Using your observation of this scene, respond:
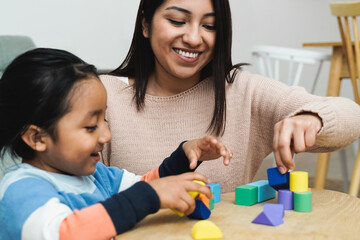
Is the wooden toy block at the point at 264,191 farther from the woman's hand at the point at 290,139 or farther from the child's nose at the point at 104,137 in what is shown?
the child's nose at the point at 104,137

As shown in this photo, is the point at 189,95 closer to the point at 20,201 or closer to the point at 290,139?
the point at 290,139

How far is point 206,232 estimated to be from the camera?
2.47ft

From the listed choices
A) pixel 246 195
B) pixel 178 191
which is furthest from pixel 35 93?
pixel 246 195

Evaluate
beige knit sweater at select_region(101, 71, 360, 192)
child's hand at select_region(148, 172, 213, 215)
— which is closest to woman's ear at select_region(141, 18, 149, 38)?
beige knit sweater at select_region(101, 71, 360, 192)

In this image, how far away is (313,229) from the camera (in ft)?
2.64

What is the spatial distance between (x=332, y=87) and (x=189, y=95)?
1160mm

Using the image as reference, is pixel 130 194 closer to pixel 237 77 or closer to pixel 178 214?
pixel 178 214

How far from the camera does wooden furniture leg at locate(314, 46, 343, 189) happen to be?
2430mm

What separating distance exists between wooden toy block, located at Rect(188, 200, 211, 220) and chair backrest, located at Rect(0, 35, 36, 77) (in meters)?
0.88

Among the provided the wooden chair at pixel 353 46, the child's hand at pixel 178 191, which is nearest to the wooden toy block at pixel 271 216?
the child's hand at pixel 178 191

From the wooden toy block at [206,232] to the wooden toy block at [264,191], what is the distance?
254 mm

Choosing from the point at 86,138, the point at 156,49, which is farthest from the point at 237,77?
the point at 86,138

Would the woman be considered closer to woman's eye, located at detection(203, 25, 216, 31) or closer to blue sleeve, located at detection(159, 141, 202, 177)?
woman's eye, located at detection(203, 25, 216, 31)

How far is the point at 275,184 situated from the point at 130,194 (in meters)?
0.33
